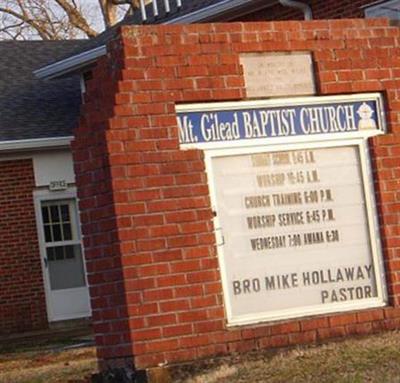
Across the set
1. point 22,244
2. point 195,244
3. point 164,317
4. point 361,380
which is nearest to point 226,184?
point 195,244

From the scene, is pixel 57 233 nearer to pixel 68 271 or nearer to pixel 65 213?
pixel 65 213

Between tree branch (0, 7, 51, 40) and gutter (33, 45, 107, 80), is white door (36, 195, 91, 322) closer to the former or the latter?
gutter (33, 45, 107, 80)

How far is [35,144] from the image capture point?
77.6ft

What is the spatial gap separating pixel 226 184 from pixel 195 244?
597mm

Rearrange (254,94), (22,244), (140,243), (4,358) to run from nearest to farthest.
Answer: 1. (140,243)
2. (254,94)
3. (4,358)
4. (22,244)

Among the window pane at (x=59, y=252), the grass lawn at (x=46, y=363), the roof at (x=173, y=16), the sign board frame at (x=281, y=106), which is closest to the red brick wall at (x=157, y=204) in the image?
the sign board frame at (x=281, y=106)

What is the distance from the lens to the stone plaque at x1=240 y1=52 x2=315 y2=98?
9.98 m

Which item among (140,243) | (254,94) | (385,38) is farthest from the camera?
(385,38)

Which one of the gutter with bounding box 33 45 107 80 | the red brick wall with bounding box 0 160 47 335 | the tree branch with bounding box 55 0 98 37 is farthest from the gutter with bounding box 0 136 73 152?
the tree branch with bounding box 55 0 98 37

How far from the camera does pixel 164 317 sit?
935 cm

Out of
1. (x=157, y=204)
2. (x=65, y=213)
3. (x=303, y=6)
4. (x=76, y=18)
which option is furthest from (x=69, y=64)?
(x=76, y=18)

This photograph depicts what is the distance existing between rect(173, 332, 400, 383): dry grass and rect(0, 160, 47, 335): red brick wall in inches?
561

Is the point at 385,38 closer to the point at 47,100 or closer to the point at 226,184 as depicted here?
the point at 226,184

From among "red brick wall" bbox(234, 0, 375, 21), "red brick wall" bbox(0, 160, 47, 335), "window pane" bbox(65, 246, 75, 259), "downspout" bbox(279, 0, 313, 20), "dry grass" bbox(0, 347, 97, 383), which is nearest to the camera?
"dry grass" bbox(0, 347, 97, 383)
